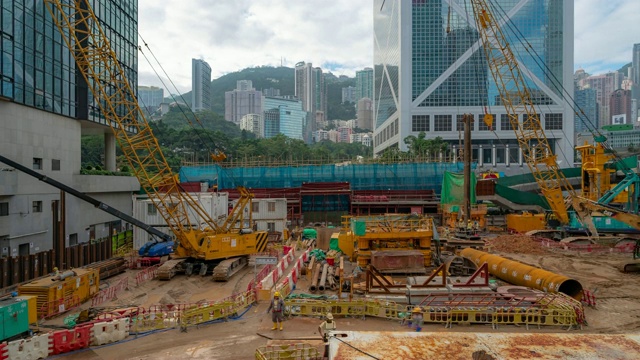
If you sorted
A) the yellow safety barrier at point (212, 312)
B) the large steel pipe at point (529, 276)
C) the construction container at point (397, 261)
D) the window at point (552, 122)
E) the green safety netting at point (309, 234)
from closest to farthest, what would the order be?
the yellow safety barrier at point (212, 312) < the large steel pipe at point (529, 276) < the construction container at point (397, 261) < the green safety netting at point (309, 234) < the window at point (552, 122)

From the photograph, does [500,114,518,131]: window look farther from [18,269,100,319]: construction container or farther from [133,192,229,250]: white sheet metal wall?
[18,269,100,319]: construction container

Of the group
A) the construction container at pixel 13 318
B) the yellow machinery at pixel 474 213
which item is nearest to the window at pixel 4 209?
the construction container at pixel 13 318

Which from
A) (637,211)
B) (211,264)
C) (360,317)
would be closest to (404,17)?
(637,211)

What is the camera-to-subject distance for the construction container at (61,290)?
13875mm

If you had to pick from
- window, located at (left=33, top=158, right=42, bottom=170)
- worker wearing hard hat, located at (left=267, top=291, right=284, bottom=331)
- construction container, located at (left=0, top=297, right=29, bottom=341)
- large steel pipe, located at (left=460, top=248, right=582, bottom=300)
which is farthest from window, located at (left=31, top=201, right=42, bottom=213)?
large steel pipe, located at (left=460, top=248, right=582, bottom=300)

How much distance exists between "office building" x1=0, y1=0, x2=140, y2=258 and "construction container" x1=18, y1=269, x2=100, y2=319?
5994 millimetres

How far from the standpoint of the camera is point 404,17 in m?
78.4

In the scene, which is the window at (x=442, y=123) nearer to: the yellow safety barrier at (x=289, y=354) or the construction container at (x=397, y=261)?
the construction container at (x=397, y=261)

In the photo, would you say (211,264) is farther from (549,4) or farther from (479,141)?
(549,4)

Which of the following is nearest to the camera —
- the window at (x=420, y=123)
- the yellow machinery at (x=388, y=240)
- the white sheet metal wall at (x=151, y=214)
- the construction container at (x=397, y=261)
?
the construction container at (x=397, y=261)

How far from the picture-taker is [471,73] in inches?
3083

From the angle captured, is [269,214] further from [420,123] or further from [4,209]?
→ [420,123]

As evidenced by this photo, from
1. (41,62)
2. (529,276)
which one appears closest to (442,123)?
(529,276)

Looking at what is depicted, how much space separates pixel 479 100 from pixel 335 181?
44798mm
